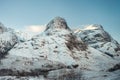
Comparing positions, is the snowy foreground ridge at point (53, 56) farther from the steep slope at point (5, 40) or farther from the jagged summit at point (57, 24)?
the steep slope at point (5, 40)

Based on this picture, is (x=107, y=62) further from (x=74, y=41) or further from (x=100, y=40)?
(x=100, y=40)

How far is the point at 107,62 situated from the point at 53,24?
107ft

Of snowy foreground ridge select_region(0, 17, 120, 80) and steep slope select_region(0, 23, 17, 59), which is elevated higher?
steep slope select_region(0, 23, 17, 59)

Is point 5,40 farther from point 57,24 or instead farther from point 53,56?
point 53,56

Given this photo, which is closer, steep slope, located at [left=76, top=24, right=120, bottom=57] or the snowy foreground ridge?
the snowy foreground ridge

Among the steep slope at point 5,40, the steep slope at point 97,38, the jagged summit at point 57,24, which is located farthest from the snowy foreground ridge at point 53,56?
the steep slope at point 97,38

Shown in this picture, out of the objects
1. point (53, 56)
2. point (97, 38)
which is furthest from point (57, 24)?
point (97, 38)

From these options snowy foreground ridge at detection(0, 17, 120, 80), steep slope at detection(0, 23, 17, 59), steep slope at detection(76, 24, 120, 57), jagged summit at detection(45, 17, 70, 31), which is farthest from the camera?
steep slope at detection(76, 24, 120, 57)

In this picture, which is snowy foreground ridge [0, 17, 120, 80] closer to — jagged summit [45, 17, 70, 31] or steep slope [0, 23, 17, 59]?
jagged summit [45, 17, 70, 31]

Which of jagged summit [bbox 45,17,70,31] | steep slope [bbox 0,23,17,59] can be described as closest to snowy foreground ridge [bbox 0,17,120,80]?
jagged summit [bbox 45,17,70,31]

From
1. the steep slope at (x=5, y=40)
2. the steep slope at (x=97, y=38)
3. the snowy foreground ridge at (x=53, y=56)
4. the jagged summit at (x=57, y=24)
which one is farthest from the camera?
the steep slope at (x=97, y=38)

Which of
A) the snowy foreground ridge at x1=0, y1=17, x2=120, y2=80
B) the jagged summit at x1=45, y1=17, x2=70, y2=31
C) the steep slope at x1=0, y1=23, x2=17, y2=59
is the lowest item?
the snowy foreground ridge at x1=0, y1=17, x2=120, y2=80

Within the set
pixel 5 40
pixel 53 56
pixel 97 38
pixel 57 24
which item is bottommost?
pixel 53 56

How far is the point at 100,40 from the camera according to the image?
420 ft
